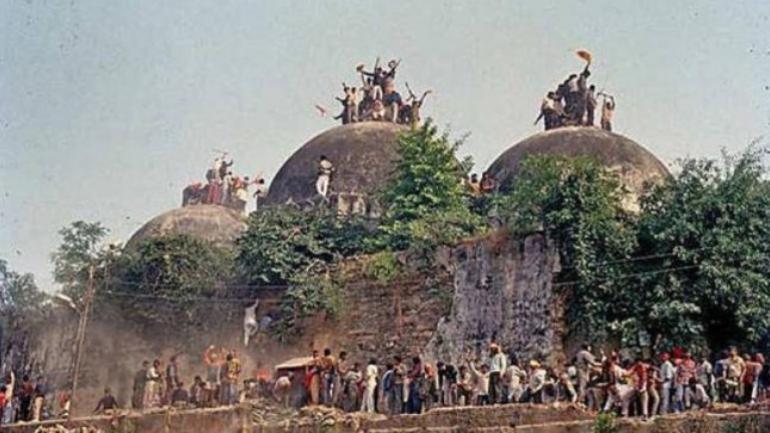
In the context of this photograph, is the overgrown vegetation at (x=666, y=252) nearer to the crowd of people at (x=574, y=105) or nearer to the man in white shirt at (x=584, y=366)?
the man in white shirt at (x=584, y=366)

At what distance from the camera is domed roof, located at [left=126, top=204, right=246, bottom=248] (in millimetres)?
32031

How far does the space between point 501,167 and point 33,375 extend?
511 inches

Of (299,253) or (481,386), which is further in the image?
(299,253)

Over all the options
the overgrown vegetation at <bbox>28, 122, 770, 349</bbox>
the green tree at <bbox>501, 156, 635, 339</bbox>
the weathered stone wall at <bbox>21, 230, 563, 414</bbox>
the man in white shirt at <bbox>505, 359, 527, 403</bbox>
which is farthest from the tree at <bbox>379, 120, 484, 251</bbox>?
the man in white shirt at <bbox>505, 359, 527, 403</bbox>

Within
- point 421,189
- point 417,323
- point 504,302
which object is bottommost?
point 417,323

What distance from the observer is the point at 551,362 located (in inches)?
770

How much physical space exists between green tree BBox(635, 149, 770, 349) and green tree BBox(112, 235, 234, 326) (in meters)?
10.2

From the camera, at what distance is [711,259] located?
60.3 feet

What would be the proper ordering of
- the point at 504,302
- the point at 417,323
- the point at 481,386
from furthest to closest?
the point at 417,323 < the point at 504,302 < the point at 481,386

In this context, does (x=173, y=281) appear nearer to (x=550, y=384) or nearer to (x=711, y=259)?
(x=550, y=384)

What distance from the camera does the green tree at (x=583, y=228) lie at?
Answer: 63.5 feet

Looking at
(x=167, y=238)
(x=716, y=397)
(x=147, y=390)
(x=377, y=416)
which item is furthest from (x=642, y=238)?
(x=167, y=238)

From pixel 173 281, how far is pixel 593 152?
1049 cm

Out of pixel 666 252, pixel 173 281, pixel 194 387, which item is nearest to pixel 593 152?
pixel 666 252
